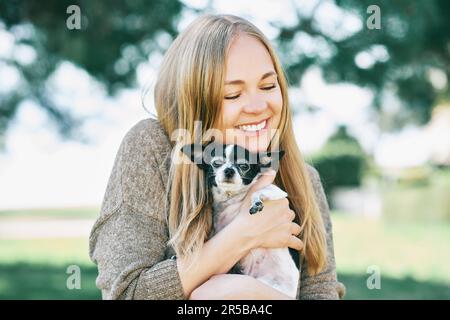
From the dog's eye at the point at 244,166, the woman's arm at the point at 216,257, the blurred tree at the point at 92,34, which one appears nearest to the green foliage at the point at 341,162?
the blurred tree at the point at 92,34

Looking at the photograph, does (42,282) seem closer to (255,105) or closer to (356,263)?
(356,263)

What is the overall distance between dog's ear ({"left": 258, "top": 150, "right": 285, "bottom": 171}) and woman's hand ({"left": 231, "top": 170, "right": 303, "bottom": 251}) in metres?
0.11

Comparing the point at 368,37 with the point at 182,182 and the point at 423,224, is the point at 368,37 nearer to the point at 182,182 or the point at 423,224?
the point at 182,182

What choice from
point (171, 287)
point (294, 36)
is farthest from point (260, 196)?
point (294, 36)

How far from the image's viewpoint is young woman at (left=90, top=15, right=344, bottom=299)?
212 cm

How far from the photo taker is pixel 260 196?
2326mm

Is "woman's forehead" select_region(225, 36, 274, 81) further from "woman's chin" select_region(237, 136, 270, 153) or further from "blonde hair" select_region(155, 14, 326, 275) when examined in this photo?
"woman's chin" select_region(237, 136, 270, 153)

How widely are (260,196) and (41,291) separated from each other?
5168mm

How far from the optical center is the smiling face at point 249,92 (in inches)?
88.5

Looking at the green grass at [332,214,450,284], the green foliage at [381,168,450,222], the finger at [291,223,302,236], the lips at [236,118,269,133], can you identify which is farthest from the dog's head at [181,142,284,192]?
the green foliage at [381,168,450,222]

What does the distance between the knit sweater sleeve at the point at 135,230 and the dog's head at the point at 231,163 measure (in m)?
0.19

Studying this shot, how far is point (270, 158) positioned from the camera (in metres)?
2.43

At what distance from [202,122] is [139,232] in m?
0.45

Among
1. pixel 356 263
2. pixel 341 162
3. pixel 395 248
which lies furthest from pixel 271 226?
pixel 341 162
